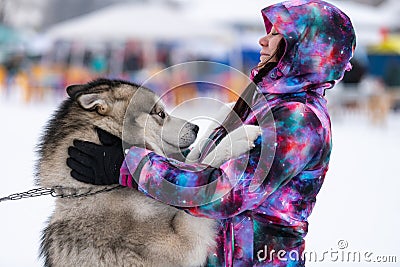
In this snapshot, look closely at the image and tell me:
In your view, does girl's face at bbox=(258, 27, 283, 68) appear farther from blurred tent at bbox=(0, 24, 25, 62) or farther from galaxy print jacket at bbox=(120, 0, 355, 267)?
blurred tent at bbox=(0, 24, 25, 62)

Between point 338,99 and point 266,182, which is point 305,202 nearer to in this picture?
point 266,182

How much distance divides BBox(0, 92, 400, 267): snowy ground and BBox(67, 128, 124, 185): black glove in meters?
0.65

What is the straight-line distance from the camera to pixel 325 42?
204 centimetres

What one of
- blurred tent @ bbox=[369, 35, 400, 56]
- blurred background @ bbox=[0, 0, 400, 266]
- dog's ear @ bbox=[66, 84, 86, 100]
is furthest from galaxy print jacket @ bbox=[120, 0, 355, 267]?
blurred tent @ bbox=[369, 35, 400, 56]

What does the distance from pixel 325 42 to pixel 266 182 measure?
1.78 feet

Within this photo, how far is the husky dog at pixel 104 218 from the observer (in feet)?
7.63

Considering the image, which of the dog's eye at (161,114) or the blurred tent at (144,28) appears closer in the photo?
the dog's eye at (161,114)

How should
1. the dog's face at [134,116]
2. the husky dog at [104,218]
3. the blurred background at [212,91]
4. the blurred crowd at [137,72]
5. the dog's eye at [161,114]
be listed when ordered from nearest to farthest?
the husky dog at [104,218] < the dog's face at [134,116] < the dog's eye at [161,114] < the blurred background at [212,91] < the blurred crowd at [137,72]

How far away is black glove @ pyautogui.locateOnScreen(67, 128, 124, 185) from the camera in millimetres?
2131

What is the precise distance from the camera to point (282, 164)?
1.94 m

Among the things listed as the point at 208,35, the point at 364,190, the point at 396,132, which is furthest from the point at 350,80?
the point at 364,190

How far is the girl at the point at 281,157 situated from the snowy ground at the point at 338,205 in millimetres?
971

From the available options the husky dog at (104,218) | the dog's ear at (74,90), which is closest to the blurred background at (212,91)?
the husky dog at (104,218)

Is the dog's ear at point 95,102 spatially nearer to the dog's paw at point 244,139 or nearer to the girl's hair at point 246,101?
the girl's hair at point 246,101
